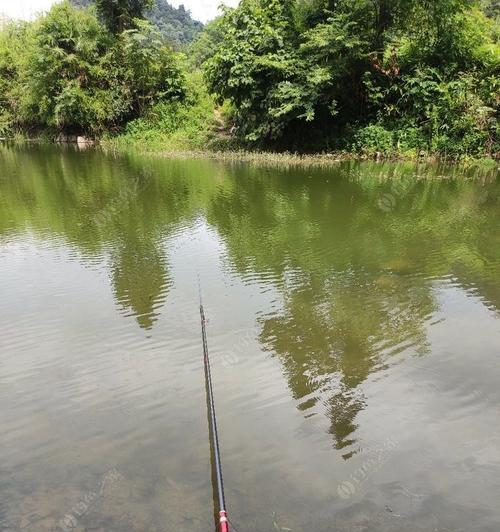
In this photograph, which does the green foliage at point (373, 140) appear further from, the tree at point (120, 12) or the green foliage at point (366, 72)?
the tree at point (120, 12)

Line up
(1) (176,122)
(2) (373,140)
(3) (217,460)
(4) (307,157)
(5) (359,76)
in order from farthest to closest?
(1) (176,122) < (5) (359,76) < (2) (373,140) < (4) (307,157) < (3) (217,460)

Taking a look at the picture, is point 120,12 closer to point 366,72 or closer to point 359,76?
point 359,76

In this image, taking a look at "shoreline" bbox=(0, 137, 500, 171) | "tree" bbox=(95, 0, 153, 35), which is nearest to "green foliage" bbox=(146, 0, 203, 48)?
"tree" bbox=(95, 0, 153, 35)

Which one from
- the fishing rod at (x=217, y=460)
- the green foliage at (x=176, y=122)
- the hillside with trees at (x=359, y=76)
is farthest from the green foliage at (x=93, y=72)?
the fishing rod at (x=217, y=460)

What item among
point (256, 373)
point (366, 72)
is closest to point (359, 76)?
point (366, 72)

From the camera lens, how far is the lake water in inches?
117

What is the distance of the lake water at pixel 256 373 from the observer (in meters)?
2.96

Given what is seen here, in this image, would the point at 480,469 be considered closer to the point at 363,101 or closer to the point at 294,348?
the point at 294,348

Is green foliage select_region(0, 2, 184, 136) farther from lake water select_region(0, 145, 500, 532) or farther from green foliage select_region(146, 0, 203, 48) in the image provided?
green foliage select_region(146, 0, 203, 48)

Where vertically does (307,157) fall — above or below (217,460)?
above

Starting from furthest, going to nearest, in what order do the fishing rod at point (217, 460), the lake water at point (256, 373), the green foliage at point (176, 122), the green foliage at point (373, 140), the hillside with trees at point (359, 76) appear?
the green foliage at point (176, 122) → the green foliage at point (373, 140) → the hillside with trees at point (359, 76) → the lake water at point (256, 373) → the fishing rod at point (217, 460)

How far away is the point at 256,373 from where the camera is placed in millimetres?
4348

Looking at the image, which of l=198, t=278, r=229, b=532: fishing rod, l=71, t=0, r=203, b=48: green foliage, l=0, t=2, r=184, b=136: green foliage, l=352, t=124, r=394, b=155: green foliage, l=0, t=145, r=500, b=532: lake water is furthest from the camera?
l=71, t=0, r=203, b=48: green foliage

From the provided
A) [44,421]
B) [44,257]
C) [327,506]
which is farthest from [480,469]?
[44,257]
